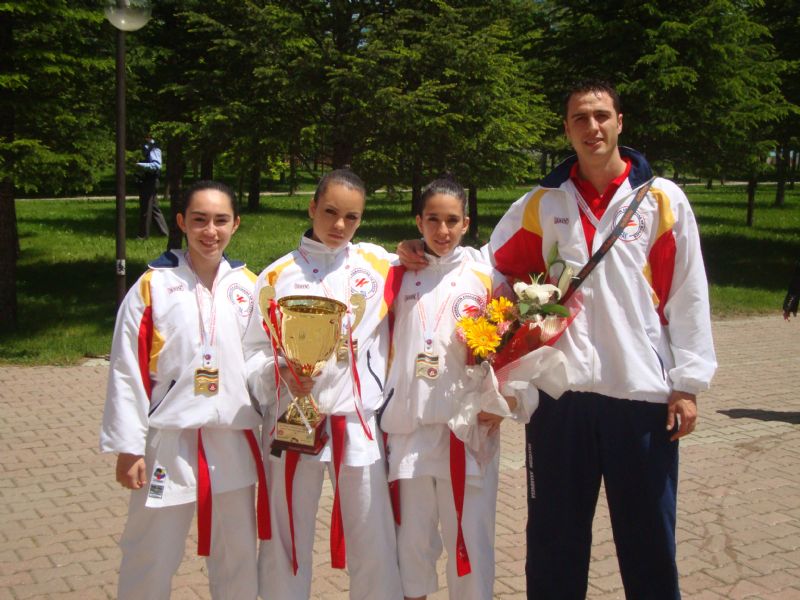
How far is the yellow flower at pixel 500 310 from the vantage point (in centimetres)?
346

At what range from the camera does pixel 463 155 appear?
14.5 metres

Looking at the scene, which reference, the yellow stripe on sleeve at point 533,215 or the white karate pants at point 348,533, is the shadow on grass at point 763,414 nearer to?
the yellow stripe on sleeve at point 533,215

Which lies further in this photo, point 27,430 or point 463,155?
point 463,155

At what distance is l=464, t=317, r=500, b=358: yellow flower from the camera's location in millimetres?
3418

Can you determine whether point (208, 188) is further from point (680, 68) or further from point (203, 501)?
point (680, 68)

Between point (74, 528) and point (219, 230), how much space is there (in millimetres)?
2596

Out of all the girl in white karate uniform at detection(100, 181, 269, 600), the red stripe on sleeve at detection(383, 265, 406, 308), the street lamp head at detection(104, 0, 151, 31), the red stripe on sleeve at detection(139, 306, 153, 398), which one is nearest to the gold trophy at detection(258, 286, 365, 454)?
the girl in white karate uniform at detection(100, 181, 269, 600)

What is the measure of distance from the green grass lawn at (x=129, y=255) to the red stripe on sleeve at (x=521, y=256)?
7.52 m

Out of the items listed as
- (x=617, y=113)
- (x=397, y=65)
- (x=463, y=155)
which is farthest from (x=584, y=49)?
(x=617, y=113)

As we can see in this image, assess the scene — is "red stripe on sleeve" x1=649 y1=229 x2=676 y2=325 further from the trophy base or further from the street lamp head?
the street lamp head

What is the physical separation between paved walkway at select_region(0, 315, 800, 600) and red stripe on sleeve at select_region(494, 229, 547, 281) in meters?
1.74

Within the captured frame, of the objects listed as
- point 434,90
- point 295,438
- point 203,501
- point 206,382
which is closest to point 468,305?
point 295,438

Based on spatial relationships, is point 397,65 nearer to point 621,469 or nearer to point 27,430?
point 27,430

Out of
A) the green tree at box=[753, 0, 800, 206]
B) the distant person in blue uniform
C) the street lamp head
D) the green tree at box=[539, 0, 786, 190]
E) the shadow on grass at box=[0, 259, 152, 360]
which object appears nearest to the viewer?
the street lamp head
